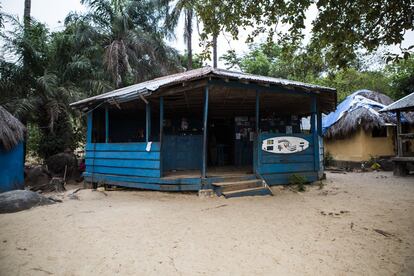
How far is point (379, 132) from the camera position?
15320mm

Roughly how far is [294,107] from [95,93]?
891 centimetres

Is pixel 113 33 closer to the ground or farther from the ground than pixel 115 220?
farther from the ground

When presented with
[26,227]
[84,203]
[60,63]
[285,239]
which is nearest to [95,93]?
[60,63]

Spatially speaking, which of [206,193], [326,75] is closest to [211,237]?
[206,193]

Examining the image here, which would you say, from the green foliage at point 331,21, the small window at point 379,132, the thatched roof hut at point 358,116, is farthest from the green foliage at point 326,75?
the green foliage at point 331,21

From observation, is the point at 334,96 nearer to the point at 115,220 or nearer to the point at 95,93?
the point at 115,220

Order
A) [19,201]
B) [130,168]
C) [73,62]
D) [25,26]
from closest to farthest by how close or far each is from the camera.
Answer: [19,201] → [130,168] → [25,26] → [73,62]

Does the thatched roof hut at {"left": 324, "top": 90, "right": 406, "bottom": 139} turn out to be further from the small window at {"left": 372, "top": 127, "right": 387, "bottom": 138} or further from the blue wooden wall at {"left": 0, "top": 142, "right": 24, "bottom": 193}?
the blue wooden wall at {"left": 0, "top": 142, "right": 24, "bottom": 193}

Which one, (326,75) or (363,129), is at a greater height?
(326,75)

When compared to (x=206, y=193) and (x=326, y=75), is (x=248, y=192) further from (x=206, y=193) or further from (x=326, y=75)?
(x=326, y=75)

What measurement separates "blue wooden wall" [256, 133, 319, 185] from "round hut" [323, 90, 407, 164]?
287 inches

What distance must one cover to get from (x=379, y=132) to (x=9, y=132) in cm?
1628

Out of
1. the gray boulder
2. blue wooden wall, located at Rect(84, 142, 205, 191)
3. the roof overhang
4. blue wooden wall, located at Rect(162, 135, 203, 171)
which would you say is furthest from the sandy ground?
the gray boulder

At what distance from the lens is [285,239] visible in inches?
168
